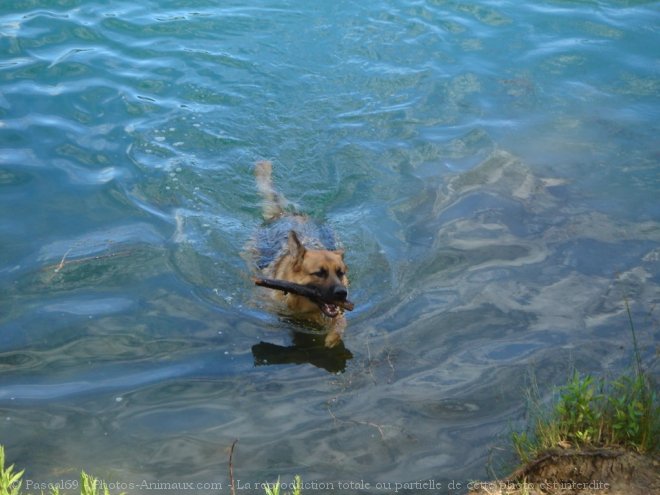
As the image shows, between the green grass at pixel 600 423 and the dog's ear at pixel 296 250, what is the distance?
2.94m

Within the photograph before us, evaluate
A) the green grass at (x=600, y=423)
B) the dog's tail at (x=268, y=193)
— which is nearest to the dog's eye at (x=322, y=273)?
the dog's tail at (x=268, y=193)

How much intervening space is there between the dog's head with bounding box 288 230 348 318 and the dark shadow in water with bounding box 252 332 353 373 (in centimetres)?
31

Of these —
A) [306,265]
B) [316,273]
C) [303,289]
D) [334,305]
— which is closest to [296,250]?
[306,265]

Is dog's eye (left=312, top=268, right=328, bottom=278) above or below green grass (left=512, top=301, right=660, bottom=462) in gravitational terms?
below

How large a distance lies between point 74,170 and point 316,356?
4.00 m

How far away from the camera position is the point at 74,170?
885 cm

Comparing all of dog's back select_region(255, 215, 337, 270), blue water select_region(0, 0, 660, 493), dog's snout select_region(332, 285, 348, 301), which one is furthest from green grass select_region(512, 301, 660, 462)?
dog's back select_region(255, 215, 337, 270)

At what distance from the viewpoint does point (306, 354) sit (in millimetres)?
6676

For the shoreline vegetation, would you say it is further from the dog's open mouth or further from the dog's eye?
the dog's eye

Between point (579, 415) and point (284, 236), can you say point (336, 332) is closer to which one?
point (284, 236)

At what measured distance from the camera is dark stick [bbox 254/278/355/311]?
6688 millimetres

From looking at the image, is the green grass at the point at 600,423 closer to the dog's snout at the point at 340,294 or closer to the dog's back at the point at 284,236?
the dog's snout at the point at 340,294

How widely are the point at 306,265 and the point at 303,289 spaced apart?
263mm

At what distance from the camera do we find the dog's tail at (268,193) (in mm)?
8711
